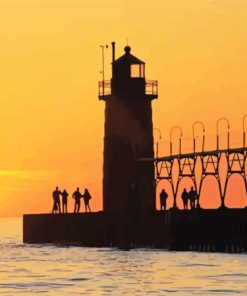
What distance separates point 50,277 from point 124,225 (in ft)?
49.2

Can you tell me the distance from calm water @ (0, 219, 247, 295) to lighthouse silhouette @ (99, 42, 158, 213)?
7131 mm

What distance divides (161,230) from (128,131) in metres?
9.47

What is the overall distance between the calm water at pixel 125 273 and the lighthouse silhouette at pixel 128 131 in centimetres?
713

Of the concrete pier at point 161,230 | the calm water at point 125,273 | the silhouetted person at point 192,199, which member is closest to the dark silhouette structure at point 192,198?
the silhouetted person at point 192,199

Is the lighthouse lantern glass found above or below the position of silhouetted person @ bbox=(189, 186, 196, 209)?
above

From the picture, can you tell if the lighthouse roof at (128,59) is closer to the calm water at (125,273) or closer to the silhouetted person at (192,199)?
the silhouetted person at (192,199)

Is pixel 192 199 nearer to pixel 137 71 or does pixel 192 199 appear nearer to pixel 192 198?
pixel 192 198

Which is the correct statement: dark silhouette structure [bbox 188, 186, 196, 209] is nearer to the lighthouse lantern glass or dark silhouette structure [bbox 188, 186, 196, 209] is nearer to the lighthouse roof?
the lighthouse lantern glass

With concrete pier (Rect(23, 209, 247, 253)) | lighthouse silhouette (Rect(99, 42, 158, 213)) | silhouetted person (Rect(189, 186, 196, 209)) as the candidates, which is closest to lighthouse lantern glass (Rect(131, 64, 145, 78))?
lighthouse silhouette (Rect(99, 42, 158, 213))

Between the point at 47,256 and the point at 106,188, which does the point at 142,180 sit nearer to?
the point at 106,188

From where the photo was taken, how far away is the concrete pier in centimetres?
7856

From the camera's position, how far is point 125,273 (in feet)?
223

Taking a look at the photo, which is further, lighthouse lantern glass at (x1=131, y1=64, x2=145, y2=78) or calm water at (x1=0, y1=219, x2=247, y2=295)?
lighthouse lantern glass at (x1=131, y1=64, x2=145, y2=78)

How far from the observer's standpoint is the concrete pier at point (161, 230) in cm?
7856
